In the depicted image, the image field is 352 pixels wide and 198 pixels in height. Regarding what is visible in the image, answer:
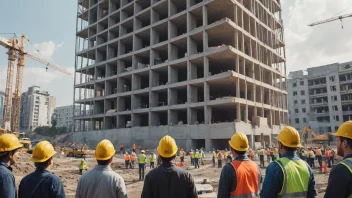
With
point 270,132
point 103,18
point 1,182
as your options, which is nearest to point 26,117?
point 103,18

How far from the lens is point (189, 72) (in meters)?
33.6

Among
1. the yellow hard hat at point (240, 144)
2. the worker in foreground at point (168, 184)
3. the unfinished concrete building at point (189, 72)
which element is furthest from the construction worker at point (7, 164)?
the unfinished concrete building at point (189, 72)

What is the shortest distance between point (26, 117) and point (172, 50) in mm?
123590

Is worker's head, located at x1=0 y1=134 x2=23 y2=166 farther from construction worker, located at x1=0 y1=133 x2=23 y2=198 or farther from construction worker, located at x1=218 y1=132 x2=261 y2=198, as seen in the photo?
construction worker, located at x1=218 y1=132 x2=261 y2=198

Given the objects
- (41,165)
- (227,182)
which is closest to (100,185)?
(41,165)

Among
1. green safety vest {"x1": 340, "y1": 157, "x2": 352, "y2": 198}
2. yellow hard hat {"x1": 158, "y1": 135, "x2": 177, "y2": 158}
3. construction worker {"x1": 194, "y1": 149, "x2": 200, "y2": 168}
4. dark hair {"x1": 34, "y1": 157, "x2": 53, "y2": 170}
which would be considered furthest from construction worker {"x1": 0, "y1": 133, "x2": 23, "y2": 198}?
construction worker {"x1": 194, "y1": 149, "x2": 200, "y2": 168}

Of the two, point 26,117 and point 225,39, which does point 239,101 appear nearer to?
point 225,39

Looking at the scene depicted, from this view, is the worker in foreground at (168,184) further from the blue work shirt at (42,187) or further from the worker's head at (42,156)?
the worker's head at (42,156)

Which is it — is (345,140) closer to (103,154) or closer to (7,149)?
(103,154)

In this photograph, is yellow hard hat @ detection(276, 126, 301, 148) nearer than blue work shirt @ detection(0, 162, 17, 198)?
No

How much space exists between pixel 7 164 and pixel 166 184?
73.8 inches

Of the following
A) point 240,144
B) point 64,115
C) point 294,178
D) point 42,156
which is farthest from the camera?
point 64,115

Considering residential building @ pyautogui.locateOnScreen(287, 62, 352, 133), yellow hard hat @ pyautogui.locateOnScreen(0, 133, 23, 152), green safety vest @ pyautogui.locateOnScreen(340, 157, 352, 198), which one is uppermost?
residential building @ pyautogui.locateOnScreen(287, 62, 352, 133)

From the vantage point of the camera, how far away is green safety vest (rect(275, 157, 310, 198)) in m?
2.68
